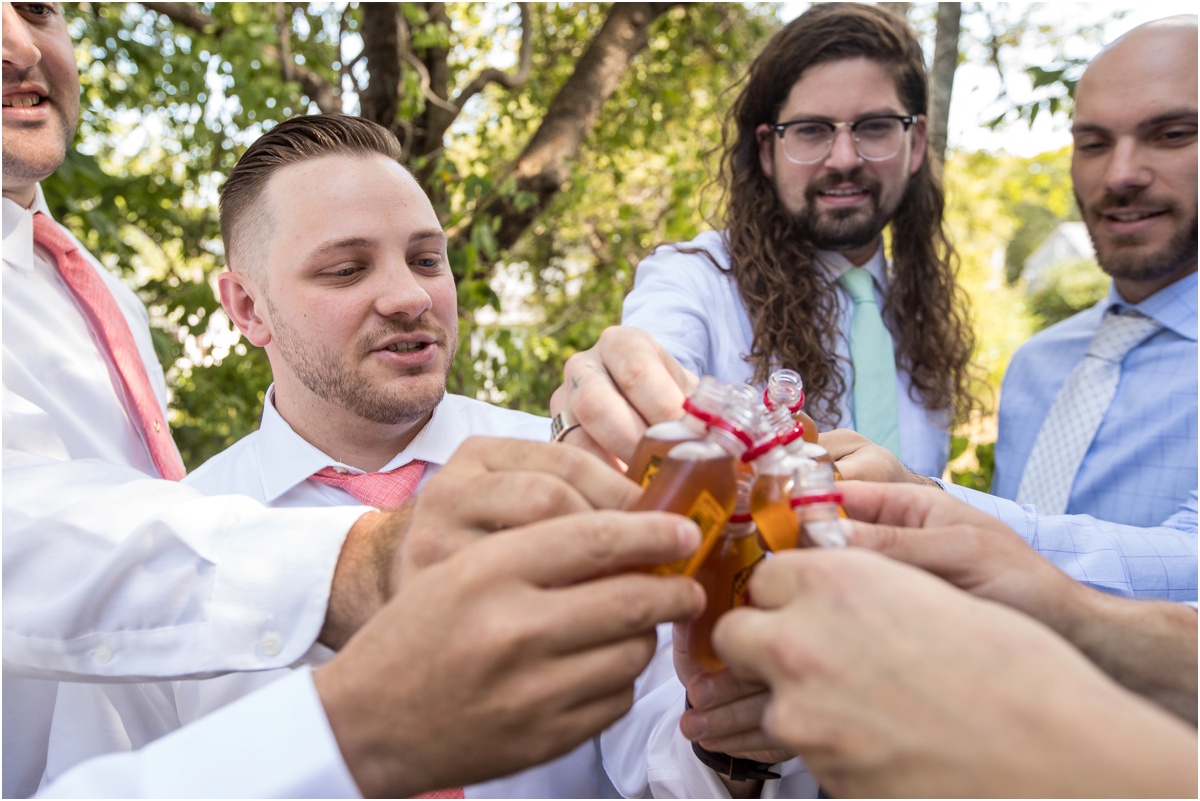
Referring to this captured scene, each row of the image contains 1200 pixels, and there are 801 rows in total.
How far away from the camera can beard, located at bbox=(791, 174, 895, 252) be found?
311 centimetres

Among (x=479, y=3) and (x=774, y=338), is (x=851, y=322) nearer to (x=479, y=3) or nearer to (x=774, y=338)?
(x=774, y=338)

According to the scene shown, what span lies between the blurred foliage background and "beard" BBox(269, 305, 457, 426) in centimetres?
185

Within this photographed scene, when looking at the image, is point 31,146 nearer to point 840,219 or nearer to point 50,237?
point 50,237

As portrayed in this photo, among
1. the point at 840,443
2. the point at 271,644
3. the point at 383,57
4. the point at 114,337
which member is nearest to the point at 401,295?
the point at 114,337

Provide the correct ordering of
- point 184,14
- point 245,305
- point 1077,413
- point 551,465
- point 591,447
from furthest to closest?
point 184,14
point 1077,413
point 245,305
point 591,447
point 551,465

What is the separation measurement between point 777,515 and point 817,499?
75 millimetres

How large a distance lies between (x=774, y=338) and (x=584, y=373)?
5.10 feet

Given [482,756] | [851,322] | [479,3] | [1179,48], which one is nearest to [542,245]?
[479,3]

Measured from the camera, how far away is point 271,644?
56.8 inches

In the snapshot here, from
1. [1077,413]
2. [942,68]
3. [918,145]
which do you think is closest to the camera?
[1077,413]

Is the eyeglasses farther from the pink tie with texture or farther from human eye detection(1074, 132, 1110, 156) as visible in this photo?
the pink tie with texture

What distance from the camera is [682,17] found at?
A: 7.33 m

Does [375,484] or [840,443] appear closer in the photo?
[840,443]

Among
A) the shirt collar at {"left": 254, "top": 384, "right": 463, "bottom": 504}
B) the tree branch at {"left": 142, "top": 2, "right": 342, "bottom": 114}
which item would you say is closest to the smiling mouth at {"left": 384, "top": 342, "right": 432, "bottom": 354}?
the shirt collar at {"left": 254, "top": 384, "right": 463, "bottom": 504}
